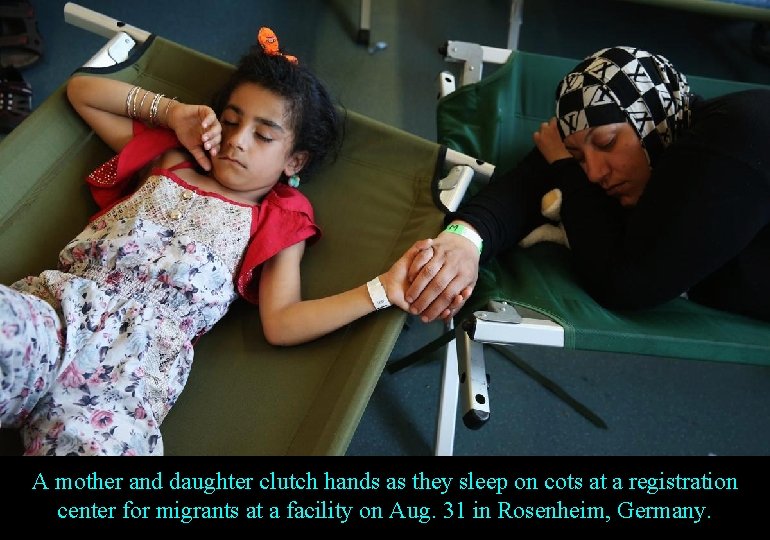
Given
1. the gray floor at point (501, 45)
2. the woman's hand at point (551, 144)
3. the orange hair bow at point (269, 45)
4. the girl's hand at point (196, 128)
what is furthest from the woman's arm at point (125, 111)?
the gray floor at point (501, 45)

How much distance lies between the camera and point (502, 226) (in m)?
1.32

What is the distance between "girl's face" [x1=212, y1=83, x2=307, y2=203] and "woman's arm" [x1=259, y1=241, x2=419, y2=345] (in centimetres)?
17

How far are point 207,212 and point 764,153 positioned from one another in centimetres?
97

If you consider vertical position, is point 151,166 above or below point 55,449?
above

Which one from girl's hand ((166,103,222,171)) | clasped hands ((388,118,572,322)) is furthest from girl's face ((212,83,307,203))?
clasped hands ((388,118,572,322))

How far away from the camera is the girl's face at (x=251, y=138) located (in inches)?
49.2

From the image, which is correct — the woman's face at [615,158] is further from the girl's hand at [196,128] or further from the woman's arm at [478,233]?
the girl's hand at [196,128]

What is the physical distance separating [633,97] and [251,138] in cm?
71

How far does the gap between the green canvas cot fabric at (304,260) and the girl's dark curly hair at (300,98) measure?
61 millimetres

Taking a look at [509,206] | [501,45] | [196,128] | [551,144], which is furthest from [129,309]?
[501,45]

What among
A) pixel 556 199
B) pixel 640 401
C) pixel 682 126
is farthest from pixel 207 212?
pixel 640 401

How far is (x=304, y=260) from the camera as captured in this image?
1.34 meters

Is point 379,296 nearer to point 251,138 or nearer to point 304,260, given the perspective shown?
point 304,260
